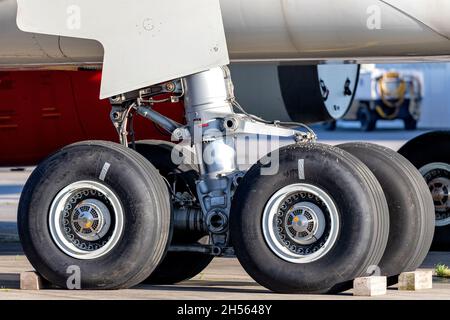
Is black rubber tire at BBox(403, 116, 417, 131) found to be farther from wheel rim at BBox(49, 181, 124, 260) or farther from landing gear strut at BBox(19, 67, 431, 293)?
wheel rim at BBox(49, 181, 124, 260)

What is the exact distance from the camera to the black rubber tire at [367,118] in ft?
145

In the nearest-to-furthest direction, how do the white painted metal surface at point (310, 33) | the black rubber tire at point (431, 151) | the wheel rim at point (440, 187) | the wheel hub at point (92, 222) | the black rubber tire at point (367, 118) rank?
the wheel hub at point (92, 222) → the white painted metal surface at point (310, 33) → the wheel rim at point (440, 187) → the black rubber tire at point (431, 151) → the black rubber tire at point (367, 118)

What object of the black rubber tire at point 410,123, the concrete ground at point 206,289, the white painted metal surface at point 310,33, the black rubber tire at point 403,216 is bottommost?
the black rubber tire at point 410,123

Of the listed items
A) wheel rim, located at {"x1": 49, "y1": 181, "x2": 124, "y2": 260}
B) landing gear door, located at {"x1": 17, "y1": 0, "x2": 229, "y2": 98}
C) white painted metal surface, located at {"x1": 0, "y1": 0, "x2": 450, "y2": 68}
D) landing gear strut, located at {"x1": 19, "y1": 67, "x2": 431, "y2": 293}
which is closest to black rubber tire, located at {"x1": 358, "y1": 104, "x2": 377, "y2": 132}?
white painted metal surface, located at {"x1": 0, "y1": 0, "x2": 450, "y2": 68}

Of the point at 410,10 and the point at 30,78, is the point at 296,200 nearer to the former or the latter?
the point at 410,10

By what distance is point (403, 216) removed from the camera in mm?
9844

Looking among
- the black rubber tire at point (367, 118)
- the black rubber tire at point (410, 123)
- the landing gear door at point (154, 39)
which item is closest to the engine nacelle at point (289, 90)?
the landing gear door at point (154, 39)

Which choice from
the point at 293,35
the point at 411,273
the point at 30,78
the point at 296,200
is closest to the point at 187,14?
the point at 293,35

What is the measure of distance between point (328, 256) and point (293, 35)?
2.19 meters

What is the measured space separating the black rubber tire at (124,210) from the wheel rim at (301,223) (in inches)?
32.8

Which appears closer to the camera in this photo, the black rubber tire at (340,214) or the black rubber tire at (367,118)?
the black rubber tire at (340,214)

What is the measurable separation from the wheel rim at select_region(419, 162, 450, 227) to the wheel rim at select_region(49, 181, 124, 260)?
462 centimetres

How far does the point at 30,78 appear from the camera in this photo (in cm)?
1451

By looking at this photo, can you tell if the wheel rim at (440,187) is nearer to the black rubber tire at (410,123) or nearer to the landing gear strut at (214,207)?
the landing gear strut at (214,207)
